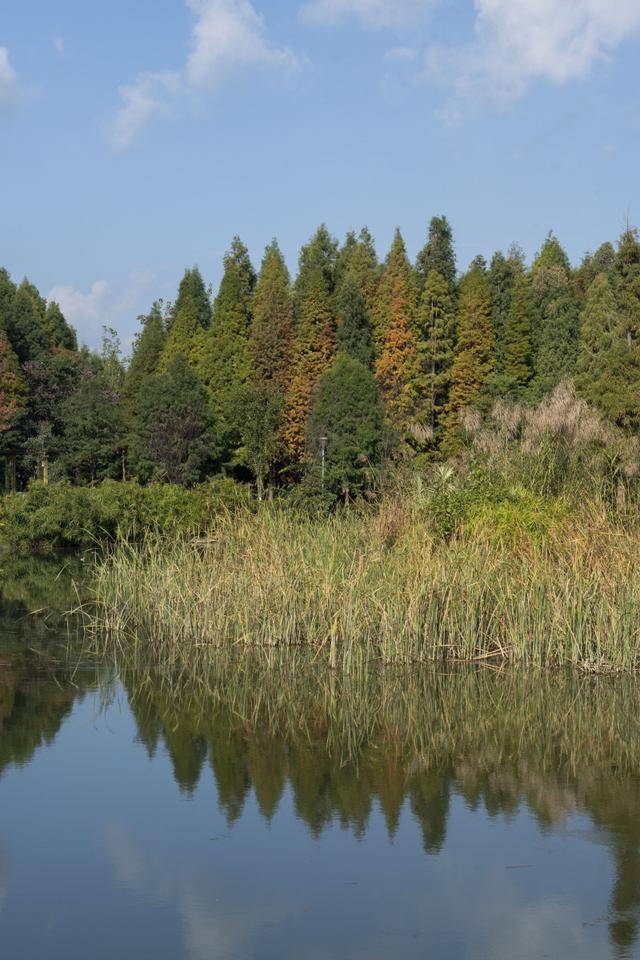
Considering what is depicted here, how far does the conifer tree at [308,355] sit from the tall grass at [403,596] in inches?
945

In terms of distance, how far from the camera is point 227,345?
126ft

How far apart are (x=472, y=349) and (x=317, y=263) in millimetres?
6894

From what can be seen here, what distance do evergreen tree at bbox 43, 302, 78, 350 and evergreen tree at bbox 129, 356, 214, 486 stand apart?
1401 cm

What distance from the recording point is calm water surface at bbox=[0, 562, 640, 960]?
4.50 m

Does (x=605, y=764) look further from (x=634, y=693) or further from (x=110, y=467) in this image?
(x=110, y=467)

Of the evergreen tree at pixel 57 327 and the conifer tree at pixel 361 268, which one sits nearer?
the conifer tree at pixel 361 268

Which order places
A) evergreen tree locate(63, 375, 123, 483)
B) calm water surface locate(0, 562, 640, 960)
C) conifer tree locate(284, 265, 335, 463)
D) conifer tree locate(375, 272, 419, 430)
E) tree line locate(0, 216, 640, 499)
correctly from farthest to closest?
conifer tree locate(375, 272, 419, 430) → conifer tree locate(284, 265, 335, 463) → evergreen tree locate(63, 375, 123, 483) → tree line locate(0, 216, 640, 499) → calm water surface locate(0, 562, 640, 960)

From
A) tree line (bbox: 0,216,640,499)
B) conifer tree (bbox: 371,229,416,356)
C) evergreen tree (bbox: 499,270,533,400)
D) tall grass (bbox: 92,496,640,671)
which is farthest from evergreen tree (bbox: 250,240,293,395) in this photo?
tall grass (bbox: 92,496,640,671)

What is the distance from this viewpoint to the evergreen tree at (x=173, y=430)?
3266 centimetres

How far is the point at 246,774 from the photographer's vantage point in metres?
6.71

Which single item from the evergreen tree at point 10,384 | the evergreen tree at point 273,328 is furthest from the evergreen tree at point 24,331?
the evergreen tree at point 273,328

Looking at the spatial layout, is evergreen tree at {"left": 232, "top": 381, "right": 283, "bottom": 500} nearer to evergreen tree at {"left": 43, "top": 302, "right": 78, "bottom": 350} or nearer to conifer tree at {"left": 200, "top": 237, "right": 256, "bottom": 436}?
conifer tree at {"left": 200, "top": 237, "right": 256, "bottom": 436}

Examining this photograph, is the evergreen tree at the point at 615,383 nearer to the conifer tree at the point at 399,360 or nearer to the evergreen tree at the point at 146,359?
the conifer tree at the point at 399,360

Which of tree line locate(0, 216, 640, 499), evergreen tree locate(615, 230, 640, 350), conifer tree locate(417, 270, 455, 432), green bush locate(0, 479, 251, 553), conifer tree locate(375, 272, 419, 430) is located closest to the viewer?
green bush locate(0, 479, 251, 553)
